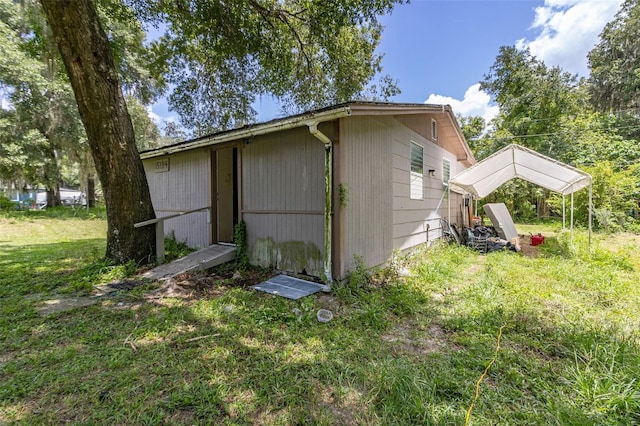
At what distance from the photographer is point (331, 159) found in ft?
13.3

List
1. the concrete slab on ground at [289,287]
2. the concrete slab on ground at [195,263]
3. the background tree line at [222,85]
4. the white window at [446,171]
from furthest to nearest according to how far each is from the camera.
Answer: the white window at [446,171], the background tree line at [222,85], the concrete slab on ground at [195,263], the concrete slab on ground at [289,287]

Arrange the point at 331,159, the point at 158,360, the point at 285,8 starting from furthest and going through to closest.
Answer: the point at 285,8
the point at 331,159
the point at 158,360

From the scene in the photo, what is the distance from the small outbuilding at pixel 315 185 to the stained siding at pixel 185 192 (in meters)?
0.02

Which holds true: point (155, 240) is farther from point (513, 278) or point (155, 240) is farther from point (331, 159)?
point (513, 278)

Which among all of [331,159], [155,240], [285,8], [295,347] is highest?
[285,8]

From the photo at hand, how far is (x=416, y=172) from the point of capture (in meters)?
6.56

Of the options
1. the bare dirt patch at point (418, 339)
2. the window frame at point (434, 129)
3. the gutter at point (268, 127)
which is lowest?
the bare dirt patch at point (418, 339)

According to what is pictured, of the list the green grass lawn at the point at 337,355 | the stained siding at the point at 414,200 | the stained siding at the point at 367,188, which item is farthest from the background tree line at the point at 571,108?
the green grass lawn at the point at 337,355

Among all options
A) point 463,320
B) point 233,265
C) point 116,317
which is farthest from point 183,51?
point 463,320

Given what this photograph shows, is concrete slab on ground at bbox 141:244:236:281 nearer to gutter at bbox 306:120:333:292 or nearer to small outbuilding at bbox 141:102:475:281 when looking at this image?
small outbuilding at bbox 141:102:475:281

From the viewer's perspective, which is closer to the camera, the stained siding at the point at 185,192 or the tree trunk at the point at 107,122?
the tree trunk at the point at 107,122

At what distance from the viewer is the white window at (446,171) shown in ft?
27.7

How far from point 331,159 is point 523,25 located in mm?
13215

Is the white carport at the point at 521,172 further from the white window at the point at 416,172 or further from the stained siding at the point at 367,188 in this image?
the stained siding at the point at 367,188
